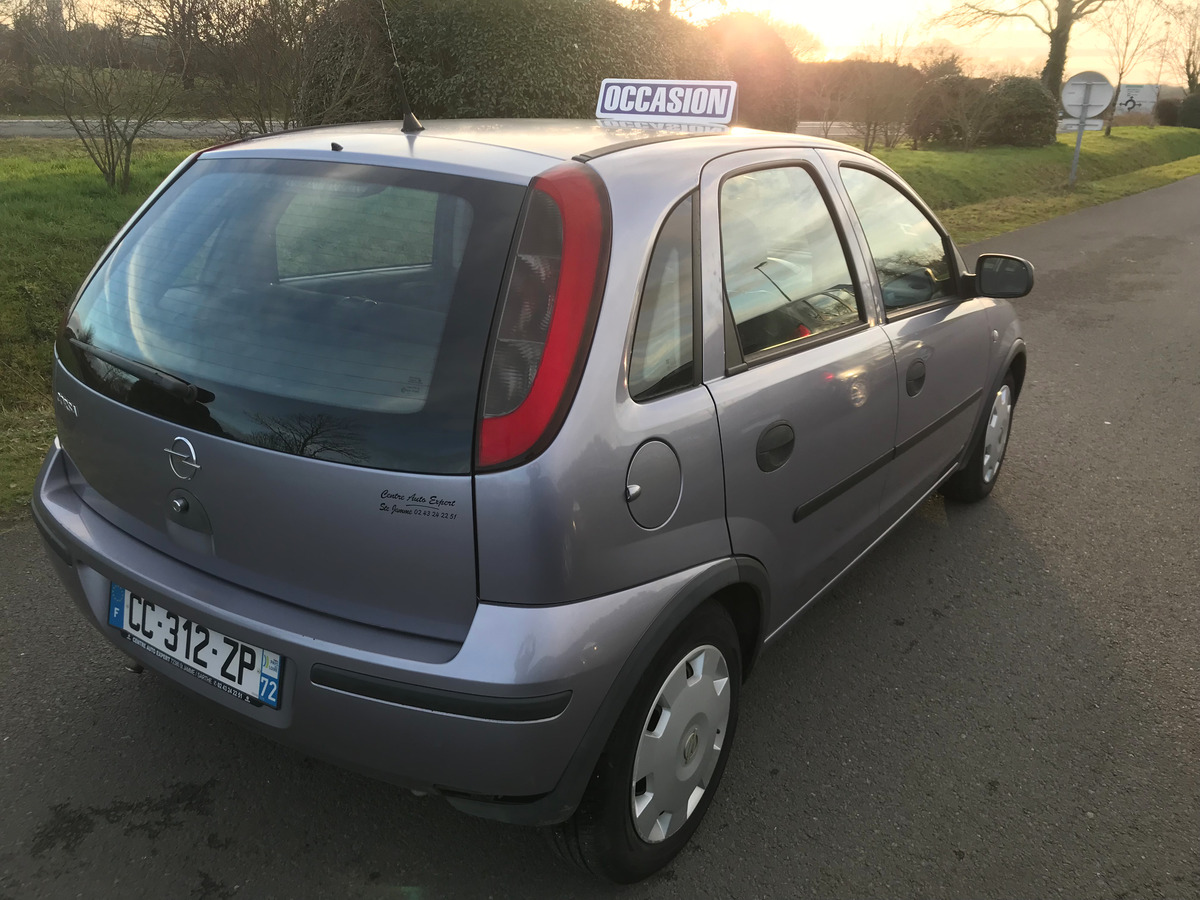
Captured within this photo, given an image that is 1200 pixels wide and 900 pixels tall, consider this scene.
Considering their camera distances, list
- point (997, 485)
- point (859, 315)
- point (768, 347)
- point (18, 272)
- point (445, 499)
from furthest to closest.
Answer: point (18, 272), point (997, 485), point (859, 315), point (768, 347), point (445, 499)

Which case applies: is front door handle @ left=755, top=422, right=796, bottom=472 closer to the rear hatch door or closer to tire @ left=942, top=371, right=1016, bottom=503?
the rear hatch door

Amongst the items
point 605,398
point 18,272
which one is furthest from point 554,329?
point 18,272

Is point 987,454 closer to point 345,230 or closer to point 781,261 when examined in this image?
point 781,261

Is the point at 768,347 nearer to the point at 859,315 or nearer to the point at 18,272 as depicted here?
the point at 859,315

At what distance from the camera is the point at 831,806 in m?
2.53

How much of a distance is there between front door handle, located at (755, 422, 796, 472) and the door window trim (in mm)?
174

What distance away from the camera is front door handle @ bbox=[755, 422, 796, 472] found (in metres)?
2.33

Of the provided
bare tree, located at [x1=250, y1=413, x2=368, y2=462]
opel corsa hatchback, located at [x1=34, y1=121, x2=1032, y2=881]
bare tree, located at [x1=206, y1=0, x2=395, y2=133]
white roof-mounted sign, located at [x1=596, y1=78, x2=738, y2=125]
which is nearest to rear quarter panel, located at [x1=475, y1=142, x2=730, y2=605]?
opel corsa hatchback, located at [x1=34, y1=121, x2=1032, y2=881]

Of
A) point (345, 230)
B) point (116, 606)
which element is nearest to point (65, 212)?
point (116, 606)

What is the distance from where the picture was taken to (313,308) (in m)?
2.00

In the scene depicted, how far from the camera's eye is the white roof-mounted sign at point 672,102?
2.91 meters

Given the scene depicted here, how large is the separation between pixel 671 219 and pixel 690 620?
91cm

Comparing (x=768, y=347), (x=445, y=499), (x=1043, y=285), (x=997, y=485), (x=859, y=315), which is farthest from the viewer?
(x=1043, y=285)

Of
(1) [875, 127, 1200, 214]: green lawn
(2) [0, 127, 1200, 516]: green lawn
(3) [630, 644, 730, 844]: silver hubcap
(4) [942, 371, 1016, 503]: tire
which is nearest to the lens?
(3) [630, 644, 730, 844]: silver hubcap
